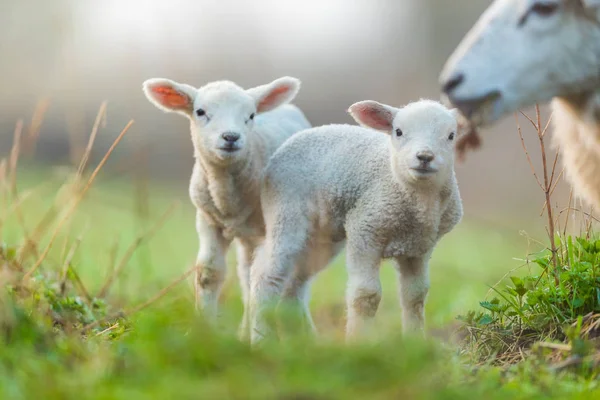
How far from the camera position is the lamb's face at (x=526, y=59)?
3.86 metres

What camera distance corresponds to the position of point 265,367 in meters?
2.92

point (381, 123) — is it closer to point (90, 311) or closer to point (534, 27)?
point (534, 27)

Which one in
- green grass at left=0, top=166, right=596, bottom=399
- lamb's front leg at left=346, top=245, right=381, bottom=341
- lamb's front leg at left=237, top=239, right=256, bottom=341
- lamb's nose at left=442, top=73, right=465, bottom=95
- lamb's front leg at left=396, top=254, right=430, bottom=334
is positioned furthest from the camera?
lamb's front leg at left=237, top=239, right=256, bottom=341

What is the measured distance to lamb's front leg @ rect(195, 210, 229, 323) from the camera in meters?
5.31

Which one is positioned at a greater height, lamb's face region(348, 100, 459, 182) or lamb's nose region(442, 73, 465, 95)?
lamb's nose region(442, 73, 465, 95)

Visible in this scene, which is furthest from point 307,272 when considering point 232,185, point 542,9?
point 542,9

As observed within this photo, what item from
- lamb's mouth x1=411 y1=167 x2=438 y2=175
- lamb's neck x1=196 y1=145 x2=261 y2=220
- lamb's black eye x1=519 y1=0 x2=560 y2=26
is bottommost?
lamb's neck x1=196 y1=145 x2=261 y2=220

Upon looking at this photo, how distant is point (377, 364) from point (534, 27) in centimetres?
180

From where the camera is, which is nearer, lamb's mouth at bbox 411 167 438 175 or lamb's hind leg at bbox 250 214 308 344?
lamb's mouth at bbox 411 167 438 175

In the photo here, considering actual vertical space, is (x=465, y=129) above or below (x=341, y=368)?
above

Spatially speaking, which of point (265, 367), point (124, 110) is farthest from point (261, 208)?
point (124, 110)

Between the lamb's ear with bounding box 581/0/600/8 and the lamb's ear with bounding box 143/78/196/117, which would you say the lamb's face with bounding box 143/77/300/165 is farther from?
the lamb's ear with bounding box 581/0/600/8

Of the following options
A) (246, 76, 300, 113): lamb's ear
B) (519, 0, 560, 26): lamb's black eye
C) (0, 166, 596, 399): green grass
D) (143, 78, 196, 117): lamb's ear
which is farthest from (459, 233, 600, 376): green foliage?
(143, 78, 196, 117): lamb's ear

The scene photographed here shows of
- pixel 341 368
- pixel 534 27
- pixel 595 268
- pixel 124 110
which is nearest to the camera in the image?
pixel 341 368
